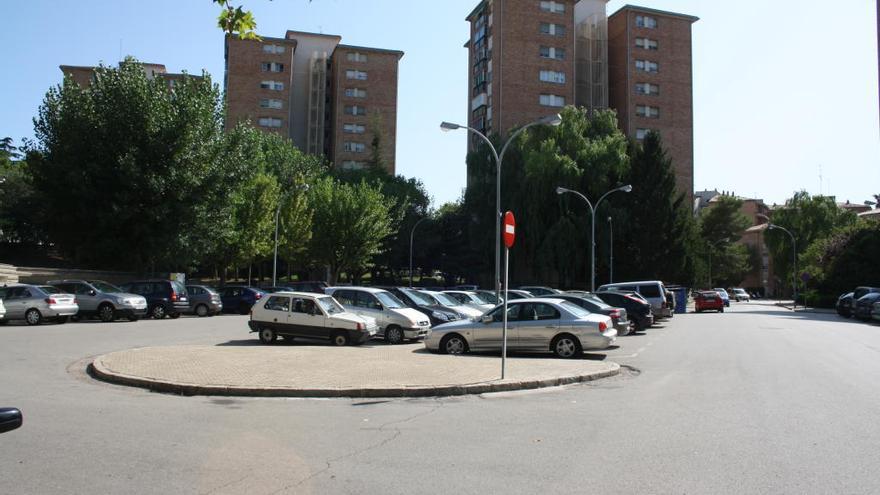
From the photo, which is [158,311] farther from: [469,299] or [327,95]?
[327,95]

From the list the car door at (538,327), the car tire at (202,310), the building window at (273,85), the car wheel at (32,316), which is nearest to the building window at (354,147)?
the building window at (273,85)

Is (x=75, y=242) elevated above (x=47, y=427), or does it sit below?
above

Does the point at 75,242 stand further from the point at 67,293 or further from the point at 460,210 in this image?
the point at 460,210

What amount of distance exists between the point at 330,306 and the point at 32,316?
12.6 meters

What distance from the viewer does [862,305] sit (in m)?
34.6

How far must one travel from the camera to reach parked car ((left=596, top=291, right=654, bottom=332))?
2362 cm

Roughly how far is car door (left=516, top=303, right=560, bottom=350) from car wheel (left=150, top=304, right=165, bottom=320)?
18.3 metres

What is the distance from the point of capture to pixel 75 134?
33.3 meters

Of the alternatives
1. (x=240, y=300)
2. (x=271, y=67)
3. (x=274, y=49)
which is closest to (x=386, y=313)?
(x=240, y=300)

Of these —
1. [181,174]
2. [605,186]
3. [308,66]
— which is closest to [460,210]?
[605,186]

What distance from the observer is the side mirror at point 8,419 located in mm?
3434

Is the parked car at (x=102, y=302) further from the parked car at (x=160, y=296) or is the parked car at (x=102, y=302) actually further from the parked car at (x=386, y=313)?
the parked car at (x=386, y=313)

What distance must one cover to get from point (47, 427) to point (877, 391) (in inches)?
450

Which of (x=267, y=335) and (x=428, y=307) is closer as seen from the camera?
(x=267, y=335)
